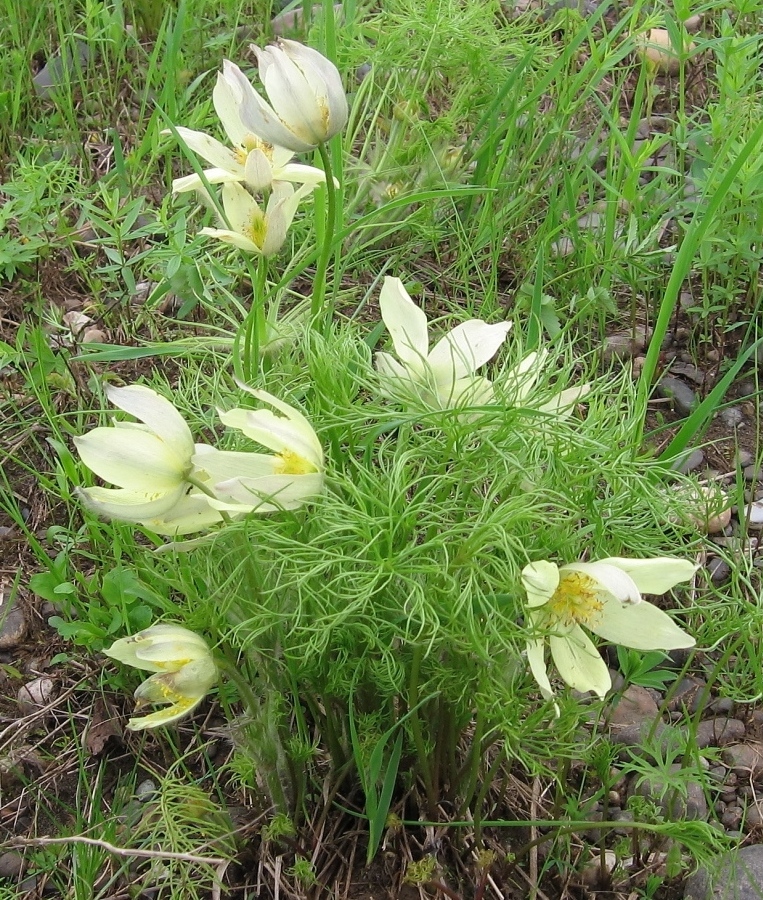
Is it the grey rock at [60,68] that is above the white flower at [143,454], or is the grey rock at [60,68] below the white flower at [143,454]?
below

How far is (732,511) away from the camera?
1858 millimetres

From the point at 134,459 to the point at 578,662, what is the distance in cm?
54

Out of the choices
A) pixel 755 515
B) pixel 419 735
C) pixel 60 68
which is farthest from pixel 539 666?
pixel 60 68

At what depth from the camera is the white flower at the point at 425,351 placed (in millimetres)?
1204

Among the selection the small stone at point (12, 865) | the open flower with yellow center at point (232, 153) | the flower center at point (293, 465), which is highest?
the open flower with yellow center at point (232, 153)

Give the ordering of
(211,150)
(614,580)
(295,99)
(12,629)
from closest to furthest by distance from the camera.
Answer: (614,580)
(295,99)
(211,150)
(12,629)

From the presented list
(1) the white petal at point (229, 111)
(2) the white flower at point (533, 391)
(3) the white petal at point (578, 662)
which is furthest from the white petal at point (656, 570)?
(1) the white petal at point (229, 111)

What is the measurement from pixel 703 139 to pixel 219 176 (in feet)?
4.03

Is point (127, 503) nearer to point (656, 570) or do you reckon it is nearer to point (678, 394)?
point (656, 570)

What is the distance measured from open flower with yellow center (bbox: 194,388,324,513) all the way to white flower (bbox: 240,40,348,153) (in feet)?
1.22

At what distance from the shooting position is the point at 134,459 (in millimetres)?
1066

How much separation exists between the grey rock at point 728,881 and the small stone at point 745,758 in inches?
5.4

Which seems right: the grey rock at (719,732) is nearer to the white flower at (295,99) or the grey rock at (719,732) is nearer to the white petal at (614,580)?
the white petal at (614,580)

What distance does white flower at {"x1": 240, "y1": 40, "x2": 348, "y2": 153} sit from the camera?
118 centimetres
